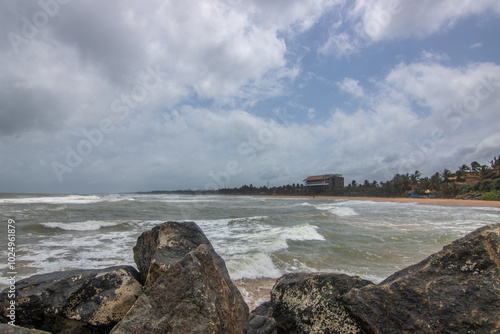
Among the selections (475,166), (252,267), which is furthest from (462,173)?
(252,267)

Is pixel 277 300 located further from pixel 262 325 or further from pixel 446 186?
pixel 446 186

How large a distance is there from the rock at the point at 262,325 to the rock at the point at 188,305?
0.44 m

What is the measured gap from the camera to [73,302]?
317 cm

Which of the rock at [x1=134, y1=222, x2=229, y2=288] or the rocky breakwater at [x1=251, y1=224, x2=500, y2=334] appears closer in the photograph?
the rocky breakwater at [x1=251, y1=224, x2=500, y2=334]

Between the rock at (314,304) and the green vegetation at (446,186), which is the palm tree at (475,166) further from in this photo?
the rock at (314,304)

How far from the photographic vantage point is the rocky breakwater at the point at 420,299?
2.40 metres

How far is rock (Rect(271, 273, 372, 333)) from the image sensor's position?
9.33 feet

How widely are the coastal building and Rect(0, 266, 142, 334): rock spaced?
11507 cm

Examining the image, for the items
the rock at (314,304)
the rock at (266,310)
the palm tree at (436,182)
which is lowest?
the rock at (266,310)

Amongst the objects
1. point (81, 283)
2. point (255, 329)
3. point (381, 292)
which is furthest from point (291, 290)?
point (81, 283)

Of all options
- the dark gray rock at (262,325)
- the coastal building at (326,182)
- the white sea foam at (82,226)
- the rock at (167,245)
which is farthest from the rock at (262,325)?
the coastal building at (326,182)

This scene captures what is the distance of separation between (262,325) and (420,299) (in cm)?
155

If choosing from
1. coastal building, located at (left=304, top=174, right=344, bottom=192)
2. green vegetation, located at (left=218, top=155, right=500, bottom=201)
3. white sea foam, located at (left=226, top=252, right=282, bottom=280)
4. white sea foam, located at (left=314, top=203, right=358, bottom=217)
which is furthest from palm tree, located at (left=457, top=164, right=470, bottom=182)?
white sea foam, located at (left=226, top=252, right=282, bottom=280)

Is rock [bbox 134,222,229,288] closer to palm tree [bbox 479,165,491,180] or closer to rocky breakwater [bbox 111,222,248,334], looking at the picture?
rocky breakwater [bbox 111,222,248,334]
